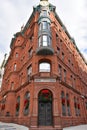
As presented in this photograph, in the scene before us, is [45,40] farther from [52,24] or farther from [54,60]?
[52,24]

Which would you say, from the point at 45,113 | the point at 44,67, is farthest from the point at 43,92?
the point at 44,67

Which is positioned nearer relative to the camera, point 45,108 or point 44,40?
point 45,108

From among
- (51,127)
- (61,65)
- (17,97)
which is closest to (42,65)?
(61,65)

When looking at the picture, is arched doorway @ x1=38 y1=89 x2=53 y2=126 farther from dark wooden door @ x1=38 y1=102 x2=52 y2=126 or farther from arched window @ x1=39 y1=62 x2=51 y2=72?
arched window @ x1=39 y1=62 x2=51 y2=72

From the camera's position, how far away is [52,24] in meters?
25.8

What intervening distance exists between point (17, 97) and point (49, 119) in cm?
842

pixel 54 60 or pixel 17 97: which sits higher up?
pixel 54 60

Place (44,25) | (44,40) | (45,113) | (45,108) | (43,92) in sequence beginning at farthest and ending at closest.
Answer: (44,25) → (44,40) → (43,92) → (45,108) → (45,113)

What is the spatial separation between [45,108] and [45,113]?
639 mm

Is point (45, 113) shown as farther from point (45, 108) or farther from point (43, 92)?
point (43, 92)

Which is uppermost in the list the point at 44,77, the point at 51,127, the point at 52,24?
the point at 52,24

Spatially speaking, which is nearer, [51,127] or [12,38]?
[51,127]

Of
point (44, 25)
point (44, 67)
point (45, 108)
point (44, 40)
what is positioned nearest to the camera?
point (45, 108)

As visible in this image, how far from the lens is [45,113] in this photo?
17.0 meters
